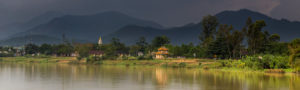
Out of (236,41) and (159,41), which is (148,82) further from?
(159,41)

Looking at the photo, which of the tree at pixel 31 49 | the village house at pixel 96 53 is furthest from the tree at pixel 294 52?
the tree at pixel 31 49

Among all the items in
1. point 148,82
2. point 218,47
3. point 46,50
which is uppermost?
point 46,50

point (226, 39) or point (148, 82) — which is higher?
point (226, 39)

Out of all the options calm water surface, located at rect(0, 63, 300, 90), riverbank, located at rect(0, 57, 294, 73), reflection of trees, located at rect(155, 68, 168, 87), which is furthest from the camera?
riverbank, located at rect(0, 57, 294, 73)

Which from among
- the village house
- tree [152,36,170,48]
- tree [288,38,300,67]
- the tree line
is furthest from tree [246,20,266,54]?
the village house

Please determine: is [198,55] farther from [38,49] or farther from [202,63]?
[38,49]

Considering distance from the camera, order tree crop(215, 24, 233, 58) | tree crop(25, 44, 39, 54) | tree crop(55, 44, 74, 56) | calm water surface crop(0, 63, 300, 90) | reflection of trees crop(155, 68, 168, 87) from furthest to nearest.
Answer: tree crop(25, 44, 39, 54) < tree crop(55, 44, 74, 56) < tree crop(215, 24, 233, 58) < reflection of trees crop(155, 68, 168, 87) < calm water surface crop(0, 63, 300, 90)

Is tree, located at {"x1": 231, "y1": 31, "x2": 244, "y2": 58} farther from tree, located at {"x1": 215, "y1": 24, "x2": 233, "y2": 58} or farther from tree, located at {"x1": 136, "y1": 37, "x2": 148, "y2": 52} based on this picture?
tree, located at {"x1": 136, "y1": 37, "x2": 148, "y2": 52}

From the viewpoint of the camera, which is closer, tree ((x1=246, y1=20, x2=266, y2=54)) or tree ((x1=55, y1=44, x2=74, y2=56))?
tree ((x1=246, y1=20, x2=266, y2=54))

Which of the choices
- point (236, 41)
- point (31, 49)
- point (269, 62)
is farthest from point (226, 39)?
point (31, 49)

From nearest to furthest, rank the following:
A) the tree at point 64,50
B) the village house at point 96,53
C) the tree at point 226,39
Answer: the tree at point 226,39
the village house at point 96,53
the tree at point 64,50

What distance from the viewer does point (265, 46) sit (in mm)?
64438

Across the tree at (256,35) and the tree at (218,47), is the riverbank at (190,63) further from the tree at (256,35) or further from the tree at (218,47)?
the tree at (256,35)

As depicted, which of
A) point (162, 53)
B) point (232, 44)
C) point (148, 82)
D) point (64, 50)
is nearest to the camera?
point (148, 82)
